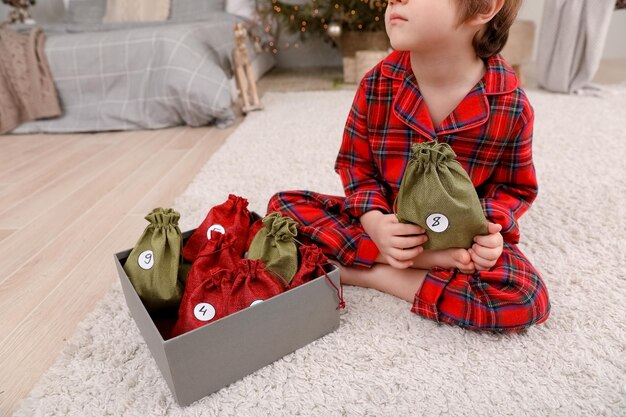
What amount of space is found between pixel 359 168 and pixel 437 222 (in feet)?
0.80

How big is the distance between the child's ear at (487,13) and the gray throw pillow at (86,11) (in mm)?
2489

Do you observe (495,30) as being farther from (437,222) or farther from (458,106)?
(437,222)

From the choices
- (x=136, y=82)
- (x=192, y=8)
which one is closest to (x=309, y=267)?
(x=136, y=82)

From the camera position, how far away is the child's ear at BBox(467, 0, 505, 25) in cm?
65

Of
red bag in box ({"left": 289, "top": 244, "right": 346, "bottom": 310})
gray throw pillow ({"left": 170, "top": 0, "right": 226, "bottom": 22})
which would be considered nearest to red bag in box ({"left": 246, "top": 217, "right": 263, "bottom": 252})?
red bag in box ({"left": 289, "top": 244, "right": 346, "bottom": 310})

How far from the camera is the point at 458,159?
0.77m

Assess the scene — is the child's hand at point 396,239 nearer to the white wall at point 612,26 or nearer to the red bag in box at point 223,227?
the red bag in box at point 223,227

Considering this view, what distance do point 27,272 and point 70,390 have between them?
1.28 ft

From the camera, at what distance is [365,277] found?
826 millimetres

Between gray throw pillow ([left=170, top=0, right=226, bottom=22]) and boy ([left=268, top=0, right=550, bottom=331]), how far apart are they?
1.99m

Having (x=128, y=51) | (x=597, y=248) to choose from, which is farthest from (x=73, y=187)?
(x=597, y=248)

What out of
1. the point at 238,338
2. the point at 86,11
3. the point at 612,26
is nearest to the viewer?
the point at 238,338

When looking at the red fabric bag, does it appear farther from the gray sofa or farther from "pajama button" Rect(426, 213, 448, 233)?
the gray sofa

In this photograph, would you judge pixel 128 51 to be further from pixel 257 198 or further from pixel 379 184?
pixel 379 184
